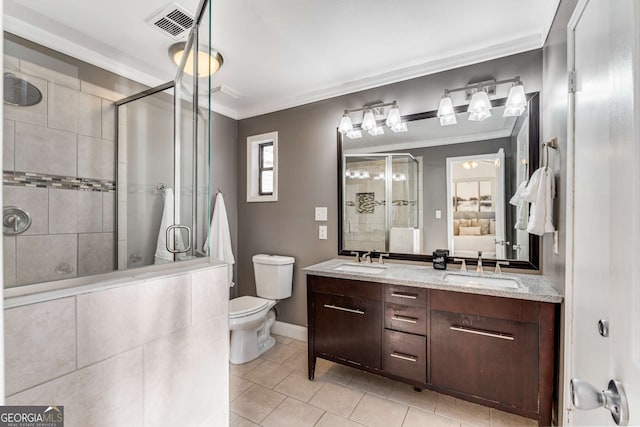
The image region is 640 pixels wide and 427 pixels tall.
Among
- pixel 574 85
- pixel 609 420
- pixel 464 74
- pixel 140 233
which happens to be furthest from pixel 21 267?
pixel 464 74

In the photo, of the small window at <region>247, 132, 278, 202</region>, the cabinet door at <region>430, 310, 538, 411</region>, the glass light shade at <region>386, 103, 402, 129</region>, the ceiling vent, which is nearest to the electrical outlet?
the small window at <region>247, 132, 278, 202</region>

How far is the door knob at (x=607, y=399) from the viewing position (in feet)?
1.71

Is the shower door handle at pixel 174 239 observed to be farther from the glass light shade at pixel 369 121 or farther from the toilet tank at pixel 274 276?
the glass light shade at pixel 369 121

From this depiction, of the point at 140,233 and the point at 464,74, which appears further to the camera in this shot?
the point at 464,74

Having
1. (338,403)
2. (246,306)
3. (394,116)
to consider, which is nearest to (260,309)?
(246,306)

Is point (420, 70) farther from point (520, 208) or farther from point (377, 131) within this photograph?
point (520, 208)

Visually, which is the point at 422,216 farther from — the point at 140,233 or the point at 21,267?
the point at 21,267

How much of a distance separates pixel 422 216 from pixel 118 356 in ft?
6.64

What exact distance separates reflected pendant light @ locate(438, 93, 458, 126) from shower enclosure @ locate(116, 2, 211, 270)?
160 centimetres

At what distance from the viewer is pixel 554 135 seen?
5.02ft

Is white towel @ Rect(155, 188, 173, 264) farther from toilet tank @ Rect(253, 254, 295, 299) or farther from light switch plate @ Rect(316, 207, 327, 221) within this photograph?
light switch plate @ Rect(316, 207, 327, 221)

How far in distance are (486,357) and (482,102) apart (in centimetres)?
162

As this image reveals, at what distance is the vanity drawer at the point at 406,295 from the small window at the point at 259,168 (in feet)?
5.57

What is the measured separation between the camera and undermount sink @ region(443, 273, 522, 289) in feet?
5.44
